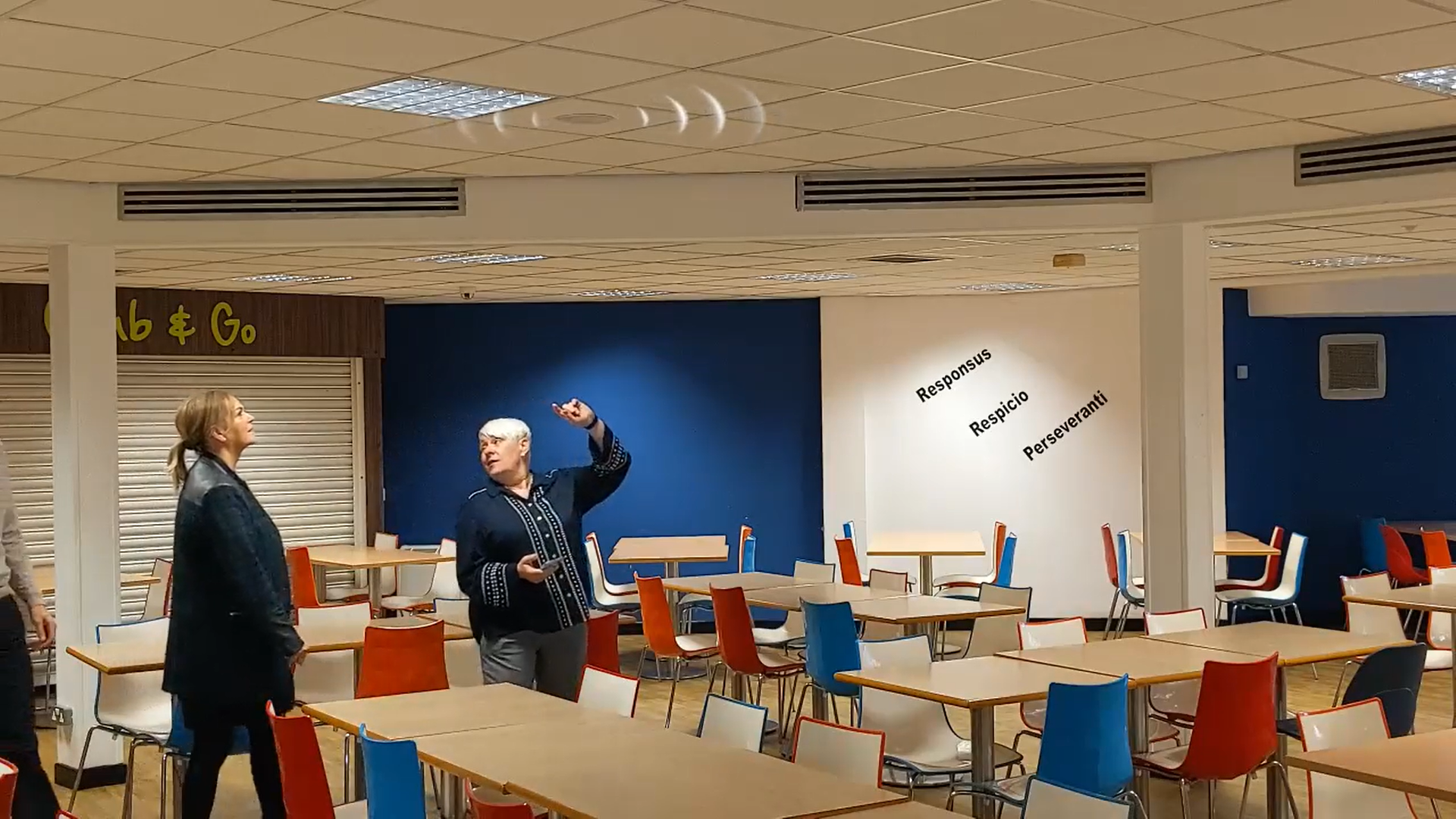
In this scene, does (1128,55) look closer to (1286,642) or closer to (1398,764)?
(1398,764)

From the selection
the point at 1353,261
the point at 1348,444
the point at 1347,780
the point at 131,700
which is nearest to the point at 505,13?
the point at 1347,780

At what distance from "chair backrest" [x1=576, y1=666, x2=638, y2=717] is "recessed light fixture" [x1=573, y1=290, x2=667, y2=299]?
715cm

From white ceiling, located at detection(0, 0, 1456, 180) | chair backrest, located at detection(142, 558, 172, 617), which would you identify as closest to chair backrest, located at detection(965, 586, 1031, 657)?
white ceiling, located at detection(0, 0, 1456, 180)

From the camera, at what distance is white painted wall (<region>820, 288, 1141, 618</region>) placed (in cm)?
1312

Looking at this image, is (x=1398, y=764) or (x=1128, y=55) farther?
(x=1128, y=55)

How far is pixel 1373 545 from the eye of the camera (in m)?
12.9

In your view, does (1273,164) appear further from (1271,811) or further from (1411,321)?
(1411,321)

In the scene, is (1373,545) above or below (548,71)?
below

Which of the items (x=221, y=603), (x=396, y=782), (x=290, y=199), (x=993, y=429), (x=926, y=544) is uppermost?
(x=290, y=199)

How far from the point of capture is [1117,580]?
12.0 meters

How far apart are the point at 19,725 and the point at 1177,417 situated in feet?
17.7

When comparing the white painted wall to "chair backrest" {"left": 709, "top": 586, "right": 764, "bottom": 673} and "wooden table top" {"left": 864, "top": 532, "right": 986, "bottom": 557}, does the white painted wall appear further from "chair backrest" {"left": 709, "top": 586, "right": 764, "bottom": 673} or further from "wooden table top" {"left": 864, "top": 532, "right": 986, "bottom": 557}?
"chair backrest" {"left": 709, "top": 586, "right": 764, "bottom": 673}

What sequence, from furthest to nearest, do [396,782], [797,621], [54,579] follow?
[54,579], [797,621], [396,782]

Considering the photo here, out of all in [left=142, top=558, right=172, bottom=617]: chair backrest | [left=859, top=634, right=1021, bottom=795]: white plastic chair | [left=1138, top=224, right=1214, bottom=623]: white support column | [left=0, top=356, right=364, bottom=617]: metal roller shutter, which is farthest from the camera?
[left=0, top=356, right=364, bottom=617]: metal roller shutter
